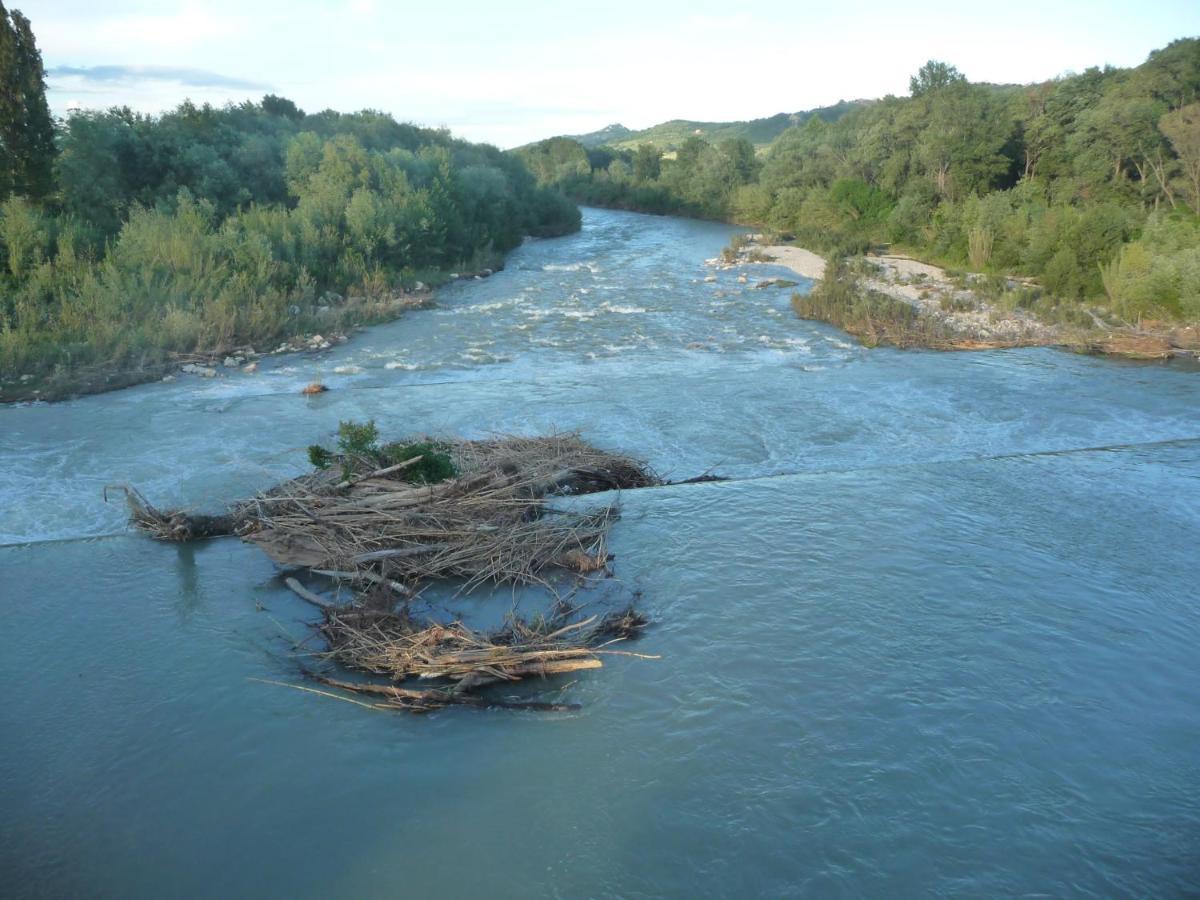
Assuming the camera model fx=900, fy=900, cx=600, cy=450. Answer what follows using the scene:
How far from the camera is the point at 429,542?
25.0ft

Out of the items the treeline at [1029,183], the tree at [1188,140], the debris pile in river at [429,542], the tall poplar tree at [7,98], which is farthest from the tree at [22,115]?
the tree at [1188,140]

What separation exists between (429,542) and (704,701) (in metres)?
2.82

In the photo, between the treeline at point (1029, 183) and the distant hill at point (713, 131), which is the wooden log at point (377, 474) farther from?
the distant hill at point (713, 131)

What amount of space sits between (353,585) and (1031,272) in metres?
22.1

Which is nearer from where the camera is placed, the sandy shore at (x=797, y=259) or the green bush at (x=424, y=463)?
the green bush at (x=424, y=463)

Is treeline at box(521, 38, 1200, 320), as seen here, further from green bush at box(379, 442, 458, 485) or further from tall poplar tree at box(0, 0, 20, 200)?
tall poplar tree at box(0, 0, 20, 200)

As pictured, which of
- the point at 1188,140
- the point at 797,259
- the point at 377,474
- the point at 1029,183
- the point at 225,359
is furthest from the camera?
the point at 797,259

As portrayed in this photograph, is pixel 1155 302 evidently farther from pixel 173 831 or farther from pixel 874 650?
pixel 173 831

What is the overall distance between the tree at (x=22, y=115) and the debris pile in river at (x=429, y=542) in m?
15.3

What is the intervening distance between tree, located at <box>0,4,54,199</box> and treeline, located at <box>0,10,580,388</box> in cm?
4

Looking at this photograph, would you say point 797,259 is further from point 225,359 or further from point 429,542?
point 429,542

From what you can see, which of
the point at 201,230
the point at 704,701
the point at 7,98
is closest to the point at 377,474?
the point at 704,701

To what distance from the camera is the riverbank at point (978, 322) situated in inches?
676

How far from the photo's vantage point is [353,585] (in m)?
7.18
